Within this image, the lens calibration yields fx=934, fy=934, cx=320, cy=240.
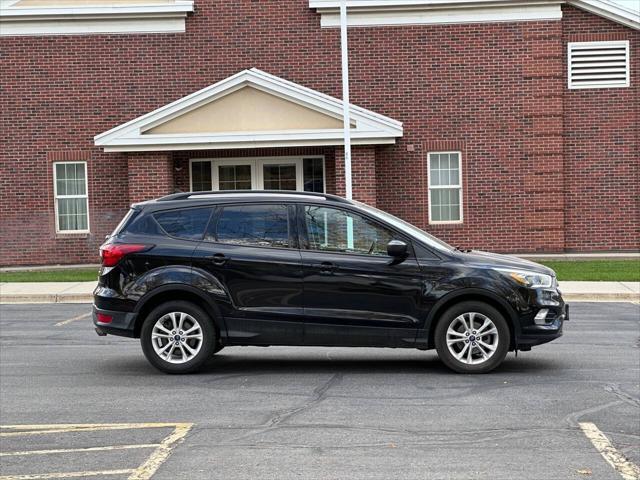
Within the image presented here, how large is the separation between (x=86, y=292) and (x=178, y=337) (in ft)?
27.5

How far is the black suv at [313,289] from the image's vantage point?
9227mm

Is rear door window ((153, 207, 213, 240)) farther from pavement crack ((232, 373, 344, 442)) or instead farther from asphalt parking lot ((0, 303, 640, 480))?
pavement crack ((232, 373, 344, 442))

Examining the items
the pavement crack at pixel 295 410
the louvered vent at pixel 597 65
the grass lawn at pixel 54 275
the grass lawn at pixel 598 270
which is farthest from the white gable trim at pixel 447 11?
the pavement crack at pixel 295 410

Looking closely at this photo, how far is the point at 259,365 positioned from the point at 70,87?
577 inches

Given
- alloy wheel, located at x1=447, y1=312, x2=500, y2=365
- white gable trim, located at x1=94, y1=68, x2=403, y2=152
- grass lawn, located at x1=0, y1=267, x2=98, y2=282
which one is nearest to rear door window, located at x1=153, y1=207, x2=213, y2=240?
alloy wheel, located at x1=447, y1=312, x2=500, y2=365

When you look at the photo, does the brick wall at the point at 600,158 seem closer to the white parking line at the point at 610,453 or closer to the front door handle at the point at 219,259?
the front door handle at the point at 219,259

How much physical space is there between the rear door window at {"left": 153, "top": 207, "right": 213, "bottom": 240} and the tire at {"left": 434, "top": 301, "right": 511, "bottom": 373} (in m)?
2.61

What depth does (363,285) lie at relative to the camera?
9.23 metres

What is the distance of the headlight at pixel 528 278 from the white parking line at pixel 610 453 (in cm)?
220

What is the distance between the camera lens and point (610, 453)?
253 inches

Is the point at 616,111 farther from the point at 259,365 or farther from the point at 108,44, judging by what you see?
the point at 259,365

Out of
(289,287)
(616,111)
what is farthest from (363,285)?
(616,111)

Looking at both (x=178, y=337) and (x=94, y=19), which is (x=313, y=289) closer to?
(x=178, y=337)

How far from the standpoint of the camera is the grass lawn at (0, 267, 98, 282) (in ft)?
64.4
